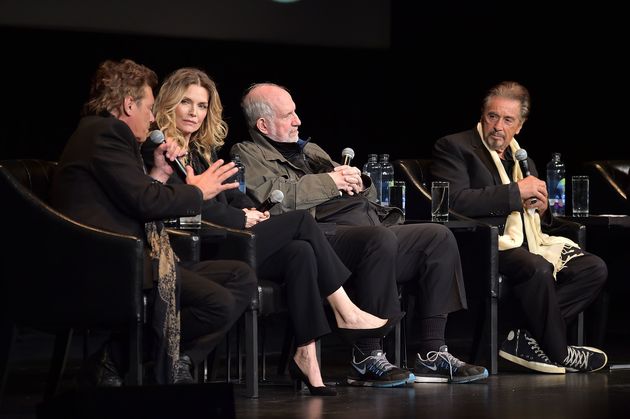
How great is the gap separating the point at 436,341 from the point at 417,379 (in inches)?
6.2

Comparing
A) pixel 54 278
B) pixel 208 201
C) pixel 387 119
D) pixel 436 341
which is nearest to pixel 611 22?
pixel 387 119

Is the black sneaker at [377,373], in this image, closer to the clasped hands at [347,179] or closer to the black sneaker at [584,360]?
the clasped hands at [347,179]

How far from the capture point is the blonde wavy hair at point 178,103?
4.41 meters

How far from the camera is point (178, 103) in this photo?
443 cm

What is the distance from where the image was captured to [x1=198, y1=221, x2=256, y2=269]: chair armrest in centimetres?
401

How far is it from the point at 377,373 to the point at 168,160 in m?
1.08

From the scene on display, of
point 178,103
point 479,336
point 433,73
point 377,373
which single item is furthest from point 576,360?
point 433,73

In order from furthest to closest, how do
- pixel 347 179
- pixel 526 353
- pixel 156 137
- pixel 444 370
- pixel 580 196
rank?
pixel 580 196 → pixel 526 353 → pixel 347 179 → pixel 444 370 → pixel 156 137

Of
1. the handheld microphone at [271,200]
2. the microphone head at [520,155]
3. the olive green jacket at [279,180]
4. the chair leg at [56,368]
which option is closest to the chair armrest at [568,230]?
the microphone head at [520,155]

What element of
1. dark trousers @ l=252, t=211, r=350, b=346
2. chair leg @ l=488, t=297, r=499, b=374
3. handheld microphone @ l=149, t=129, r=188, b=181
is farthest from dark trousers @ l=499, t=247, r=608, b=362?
handheld microphone @ l=149, t=129, r=188, b=181

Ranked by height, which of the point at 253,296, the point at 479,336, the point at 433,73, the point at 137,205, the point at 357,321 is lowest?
the point at 479,336

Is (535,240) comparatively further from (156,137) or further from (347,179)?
(156,137)

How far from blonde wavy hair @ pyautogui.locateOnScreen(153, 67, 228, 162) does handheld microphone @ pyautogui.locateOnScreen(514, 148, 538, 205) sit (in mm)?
1314

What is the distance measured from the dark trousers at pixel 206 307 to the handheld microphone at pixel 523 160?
1.70 metres
